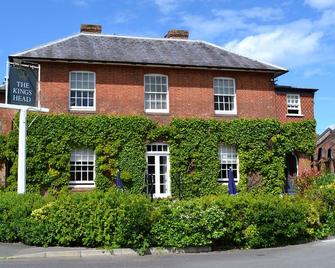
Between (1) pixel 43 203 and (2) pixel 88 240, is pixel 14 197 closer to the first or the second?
(1) pixel 43 203

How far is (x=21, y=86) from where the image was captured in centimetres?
1652

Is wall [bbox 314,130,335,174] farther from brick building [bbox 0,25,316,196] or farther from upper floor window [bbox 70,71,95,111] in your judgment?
upper floor window [bbox 70,71,95,111]

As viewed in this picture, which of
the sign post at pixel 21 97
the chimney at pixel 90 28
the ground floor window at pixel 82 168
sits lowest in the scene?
the ground floor window at pixel 82 168

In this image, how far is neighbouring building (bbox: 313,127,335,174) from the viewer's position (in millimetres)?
29797

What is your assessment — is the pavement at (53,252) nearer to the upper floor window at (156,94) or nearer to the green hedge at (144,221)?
the green hedge at (144,221)

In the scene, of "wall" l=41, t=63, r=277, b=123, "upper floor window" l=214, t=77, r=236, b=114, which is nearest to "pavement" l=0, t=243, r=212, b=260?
"wall" l=41, t=63, r=277, b=123

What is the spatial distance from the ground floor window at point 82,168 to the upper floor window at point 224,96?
7.19 meters

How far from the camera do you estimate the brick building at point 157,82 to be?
23.4 m

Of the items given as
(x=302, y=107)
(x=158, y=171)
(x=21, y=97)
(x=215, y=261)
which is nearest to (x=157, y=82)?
(x=158, y=171)

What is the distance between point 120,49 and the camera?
1000 inches

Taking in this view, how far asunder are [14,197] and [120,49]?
13.3m

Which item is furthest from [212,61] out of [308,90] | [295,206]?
[295,206]

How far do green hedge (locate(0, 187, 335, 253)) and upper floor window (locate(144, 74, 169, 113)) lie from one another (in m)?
11.7

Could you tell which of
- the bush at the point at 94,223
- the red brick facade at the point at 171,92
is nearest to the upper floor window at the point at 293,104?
the red brick facade at the point at 171,92
